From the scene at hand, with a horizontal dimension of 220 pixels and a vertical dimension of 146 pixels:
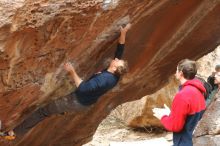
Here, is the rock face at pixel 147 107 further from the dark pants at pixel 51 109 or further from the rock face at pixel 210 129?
the dark pants at pixel 51 109

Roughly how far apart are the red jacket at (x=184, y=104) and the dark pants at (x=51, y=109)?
1678mm

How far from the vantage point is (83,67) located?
6.74m

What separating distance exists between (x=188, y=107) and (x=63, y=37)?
5.28 ft

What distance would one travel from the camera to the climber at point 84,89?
6.34m

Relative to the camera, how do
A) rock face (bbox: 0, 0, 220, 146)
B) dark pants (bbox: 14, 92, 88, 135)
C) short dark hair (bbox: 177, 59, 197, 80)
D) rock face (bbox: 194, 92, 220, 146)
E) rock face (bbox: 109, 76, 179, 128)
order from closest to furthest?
short dark hair (bbox: 177, 59, 197, 80), rock face (bbox: 0, 0, 220, 146), dark pants (bbox: 14, 92, 88, 135), rock face (bbox: 194, 92, 220, 146), rock face (bbox: 109, 76, 179, 128)

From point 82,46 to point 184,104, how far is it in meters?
1.64

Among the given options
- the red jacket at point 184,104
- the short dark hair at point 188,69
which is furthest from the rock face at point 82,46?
the red jacket at point 184,104

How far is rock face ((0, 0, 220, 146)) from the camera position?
546 centimetres

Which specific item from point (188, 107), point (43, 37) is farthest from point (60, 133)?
point (188, 107)

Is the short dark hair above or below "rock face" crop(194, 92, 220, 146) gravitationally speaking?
above

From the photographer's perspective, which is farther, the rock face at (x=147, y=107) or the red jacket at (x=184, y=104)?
the rock face at (x=147, y=107)

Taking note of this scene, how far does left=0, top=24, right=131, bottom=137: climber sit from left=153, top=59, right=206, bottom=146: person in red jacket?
3.63 feet

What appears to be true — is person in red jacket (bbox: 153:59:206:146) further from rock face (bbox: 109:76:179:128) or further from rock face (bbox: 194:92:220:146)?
rock face (bbox: 109:76:179:128)

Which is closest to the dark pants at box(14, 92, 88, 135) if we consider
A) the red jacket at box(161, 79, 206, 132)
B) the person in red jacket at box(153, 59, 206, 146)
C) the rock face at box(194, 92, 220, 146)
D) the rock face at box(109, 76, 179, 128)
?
the person in red jacket at box(153, 59, 206, 146)
